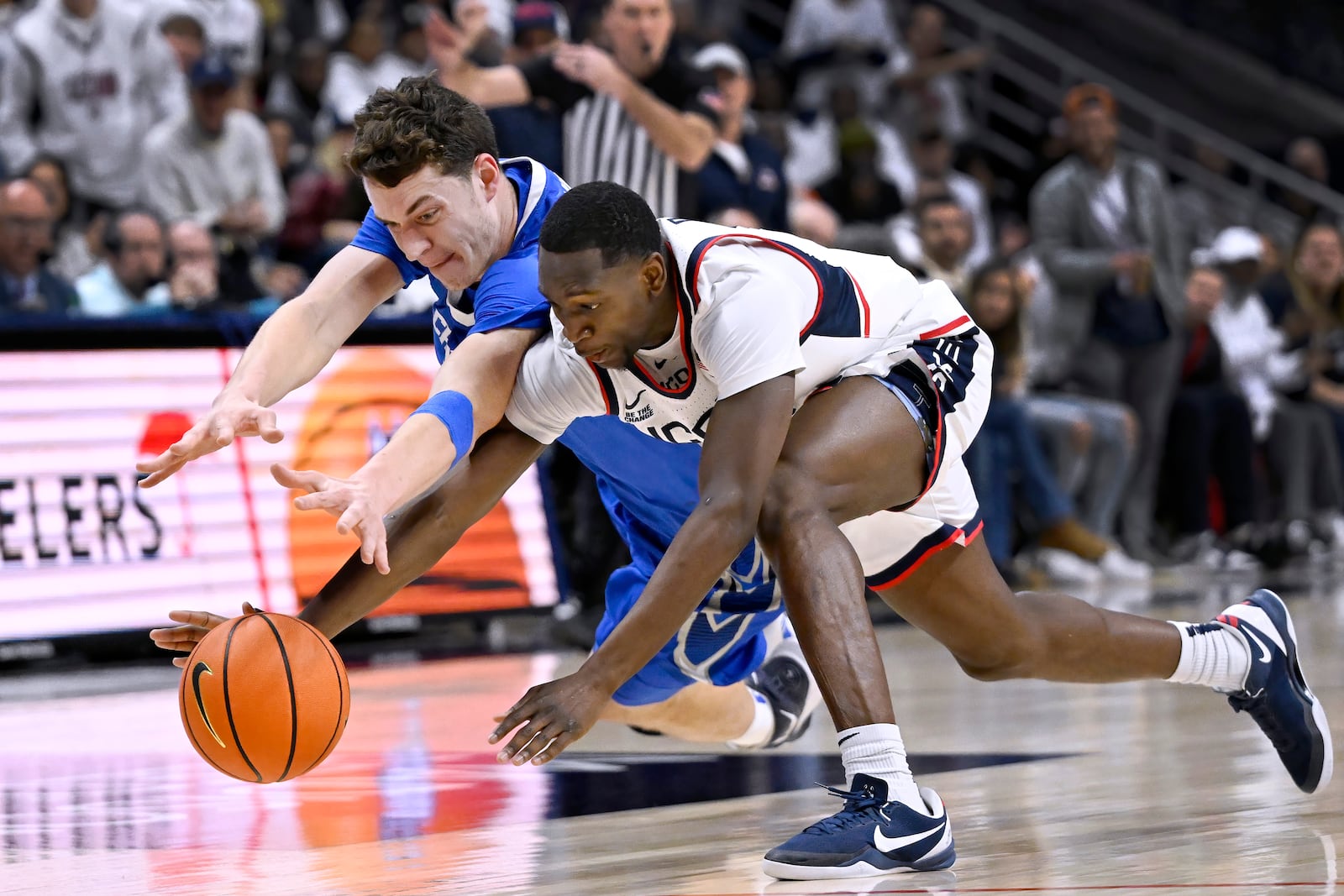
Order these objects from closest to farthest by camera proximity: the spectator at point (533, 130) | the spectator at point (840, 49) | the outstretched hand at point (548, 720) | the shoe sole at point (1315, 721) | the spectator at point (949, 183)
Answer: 1. the outstretched hand at point (548, 720)
2. the shoe sole at point (1315, 721)
3. the spectator at point (533, 130)
4. the spectator at point (949, 183)
5. the spectator at point (840, 49)

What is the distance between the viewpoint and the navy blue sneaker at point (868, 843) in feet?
10.7

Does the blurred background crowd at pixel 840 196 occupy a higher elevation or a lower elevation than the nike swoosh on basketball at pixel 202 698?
higher

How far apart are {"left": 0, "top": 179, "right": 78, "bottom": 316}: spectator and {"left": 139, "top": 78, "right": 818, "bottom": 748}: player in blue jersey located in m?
4.45

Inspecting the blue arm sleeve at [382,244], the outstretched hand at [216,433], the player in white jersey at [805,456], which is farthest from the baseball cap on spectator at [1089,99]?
the outstretched hand at [216,433]

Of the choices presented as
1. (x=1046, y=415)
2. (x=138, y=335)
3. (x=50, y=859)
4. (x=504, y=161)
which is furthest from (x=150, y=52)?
(x=50, y=859)

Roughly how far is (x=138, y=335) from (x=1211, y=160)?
36.6 ft

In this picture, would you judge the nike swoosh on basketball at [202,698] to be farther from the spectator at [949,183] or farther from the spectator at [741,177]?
the spectator at [949,183]

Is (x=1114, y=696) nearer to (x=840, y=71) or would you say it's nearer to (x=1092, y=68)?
(x=840, y=71)

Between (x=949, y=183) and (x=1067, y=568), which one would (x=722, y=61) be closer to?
(x=1067, y=568)

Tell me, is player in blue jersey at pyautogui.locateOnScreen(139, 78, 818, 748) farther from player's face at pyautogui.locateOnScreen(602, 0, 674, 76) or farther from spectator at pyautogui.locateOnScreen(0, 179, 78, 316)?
spectator at pyautogui.locateOnScreen(0, 179, 78, 316)

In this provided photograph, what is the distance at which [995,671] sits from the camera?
4172 mm

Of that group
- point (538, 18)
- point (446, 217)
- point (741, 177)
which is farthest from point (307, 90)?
point (446, 217)

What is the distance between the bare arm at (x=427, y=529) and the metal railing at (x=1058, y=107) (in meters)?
12.4

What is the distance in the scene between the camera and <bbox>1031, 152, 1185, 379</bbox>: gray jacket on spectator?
1098cm
